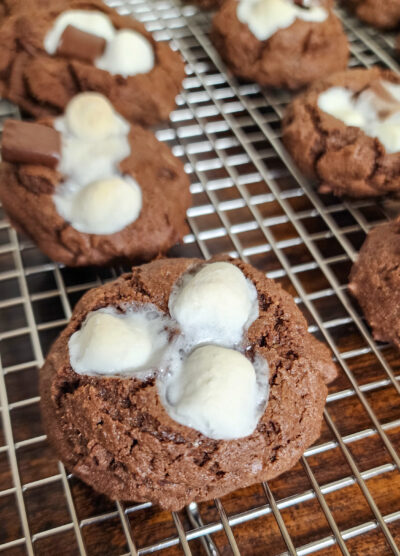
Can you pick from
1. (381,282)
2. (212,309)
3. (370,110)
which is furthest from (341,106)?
(212,309)

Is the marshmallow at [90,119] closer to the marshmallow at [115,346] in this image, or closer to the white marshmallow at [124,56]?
the white marshmallow at [124,56]

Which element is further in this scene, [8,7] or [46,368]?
[8,7]

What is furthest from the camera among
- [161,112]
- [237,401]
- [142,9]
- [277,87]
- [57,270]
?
[142,9]

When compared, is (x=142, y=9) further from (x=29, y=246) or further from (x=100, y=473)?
(x=100, y=473)

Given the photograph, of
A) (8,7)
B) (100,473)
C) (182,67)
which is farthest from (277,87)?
(100,473)

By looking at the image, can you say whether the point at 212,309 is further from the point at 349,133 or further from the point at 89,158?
the point at 349,133

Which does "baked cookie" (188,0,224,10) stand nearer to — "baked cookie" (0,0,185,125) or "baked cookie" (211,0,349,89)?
"baked cookie" (211,0,349,89)

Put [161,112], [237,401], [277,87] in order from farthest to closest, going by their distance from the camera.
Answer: [277,87]
[161,112]
[237,401]
